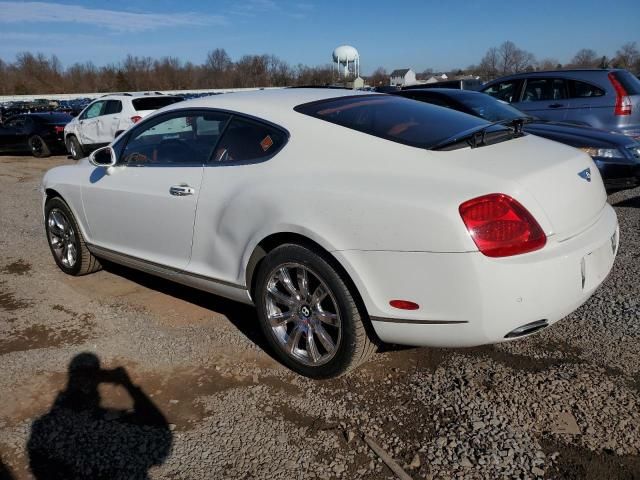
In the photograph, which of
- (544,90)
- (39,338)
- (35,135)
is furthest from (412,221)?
(35,135)

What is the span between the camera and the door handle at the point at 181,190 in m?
3.35

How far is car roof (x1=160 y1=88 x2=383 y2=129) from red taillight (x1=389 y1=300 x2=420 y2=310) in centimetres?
119

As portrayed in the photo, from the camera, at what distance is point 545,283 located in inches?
94.1

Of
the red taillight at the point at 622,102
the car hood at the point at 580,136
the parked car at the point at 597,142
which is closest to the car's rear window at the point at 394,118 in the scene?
the parked car at the point at 597,142

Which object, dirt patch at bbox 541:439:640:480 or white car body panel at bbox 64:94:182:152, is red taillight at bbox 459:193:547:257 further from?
white car body panel at bbox 64:94:182:152

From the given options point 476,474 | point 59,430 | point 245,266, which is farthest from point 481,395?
point 59,430

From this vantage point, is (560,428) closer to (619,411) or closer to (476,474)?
(619,411)

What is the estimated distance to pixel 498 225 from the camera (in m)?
2.34

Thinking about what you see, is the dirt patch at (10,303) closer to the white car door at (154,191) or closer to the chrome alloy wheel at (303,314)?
the white car door at (154,191)

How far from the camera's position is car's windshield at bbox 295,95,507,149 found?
2.87 metres

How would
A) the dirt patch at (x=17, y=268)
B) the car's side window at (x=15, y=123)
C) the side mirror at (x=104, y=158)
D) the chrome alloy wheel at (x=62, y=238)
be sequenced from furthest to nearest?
1. the car's side window at (x=15, y=123)
2. the dirt patch at (x=17, y=268)
3. the chrome alloy wheel at (x=62, y=238)
4. the side mirror at (x=104, y=158)

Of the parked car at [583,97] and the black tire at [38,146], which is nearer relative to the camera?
the parked car at [583,97]

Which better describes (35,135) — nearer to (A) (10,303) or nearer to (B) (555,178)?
(A) (10,303)

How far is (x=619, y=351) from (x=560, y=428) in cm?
93
